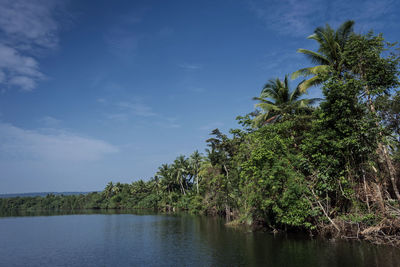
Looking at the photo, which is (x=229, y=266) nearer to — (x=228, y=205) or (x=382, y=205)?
(x=382, y=205)

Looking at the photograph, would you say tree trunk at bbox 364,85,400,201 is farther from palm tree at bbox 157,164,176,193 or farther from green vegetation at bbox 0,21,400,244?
palm tree at bbox 157,164,176,193

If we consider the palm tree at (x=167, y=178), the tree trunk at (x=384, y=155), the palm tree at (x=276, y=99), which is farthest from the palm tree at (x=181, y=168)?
the tree trunk at (x=384, y=155)

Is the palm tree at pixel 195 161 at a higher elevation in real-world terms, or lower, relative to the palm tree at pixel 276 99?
lower

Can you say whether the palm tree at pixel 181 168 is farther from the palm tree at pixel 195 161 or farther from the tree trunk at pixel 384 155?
the tree trunk at pixel 384 155

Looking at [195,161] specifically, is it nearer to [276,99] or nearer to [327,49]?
[276,99]

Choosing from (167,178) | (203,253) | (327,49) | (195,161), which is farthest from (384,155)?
(167,178)

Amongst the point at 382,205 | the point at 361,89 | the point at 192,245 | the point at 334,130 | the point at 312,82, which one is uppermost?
the point at 312,82

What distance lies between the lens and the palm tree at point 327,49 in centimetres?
1967

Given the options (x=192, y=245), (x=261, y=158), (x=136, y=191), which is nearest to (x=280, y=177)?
(x=261, y=158)

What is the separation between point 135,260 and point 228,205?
20.9m

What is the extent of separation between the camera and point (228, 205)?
33.7 metres

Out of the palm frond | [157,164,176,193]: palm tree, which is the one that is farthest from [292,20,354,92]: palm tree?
[157,164,176,193]: palm tree

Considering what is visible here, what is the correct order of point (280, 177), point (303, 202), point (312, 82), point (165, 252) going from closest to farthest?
1. point (165, 252)
2. point (303, 202)
3. point (280, 177)
4. point (312, 82)

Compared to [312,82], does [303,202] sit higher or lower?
lower
